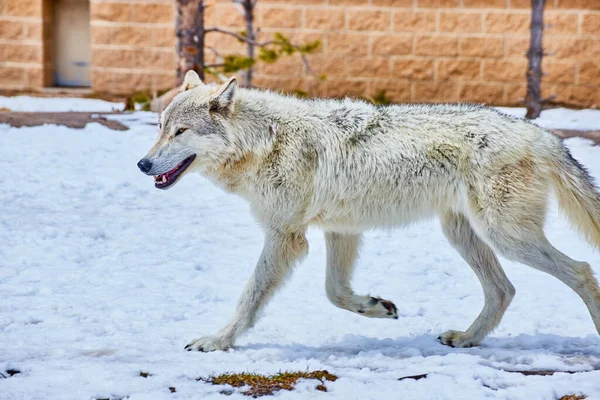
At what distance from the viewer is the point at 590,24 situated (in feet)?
40.7

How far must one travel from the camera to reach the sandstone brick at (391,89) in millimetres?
12828

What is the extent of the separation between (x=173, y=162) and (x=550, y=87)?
28.1 ft

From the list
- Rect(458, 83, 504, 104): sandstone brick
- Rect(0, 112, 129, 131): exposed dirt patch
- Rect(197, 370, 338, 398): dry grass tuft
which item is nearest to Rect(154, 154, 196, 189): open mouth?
Rect(197, 370, 338, 398): dry grass tuft

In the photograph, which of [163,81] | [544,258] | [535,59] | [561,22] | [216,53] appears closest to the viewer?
[544,258]

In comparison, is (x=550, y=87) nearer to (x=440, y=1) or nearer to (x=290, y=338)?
(x=440, y=1)

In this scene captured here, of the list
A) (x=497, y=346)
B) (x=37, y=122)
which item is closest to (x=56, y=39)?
(x=37, y=122)

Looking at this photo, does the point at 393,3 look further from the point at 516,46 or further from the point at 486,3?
the point at 516,46

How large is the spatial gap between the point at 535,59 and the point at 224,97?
6612 mm

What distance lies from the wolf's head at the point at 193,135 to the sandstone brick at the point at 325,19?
753 centimetres

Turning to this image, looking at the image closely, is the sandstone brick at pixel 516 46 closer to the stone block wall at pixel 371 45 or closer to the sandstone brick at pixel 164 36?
the stone block wall at pixel 371 45

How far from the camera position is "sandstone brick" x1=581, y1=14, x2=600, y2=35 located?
12.4 m

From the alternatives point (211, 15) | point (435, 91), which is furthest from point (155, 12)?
point (435, 91)

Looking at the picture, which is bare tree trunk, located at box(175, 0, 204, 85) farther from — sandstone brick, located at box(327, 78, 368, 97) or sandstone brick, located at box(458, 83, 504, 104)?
sandstone brick, located at box(458, 83, 504, 104)

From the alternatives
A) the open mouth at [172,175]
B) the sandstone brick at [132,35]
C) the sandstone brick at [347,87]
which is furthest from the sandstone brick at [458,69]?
the open mouth at [172,175]
